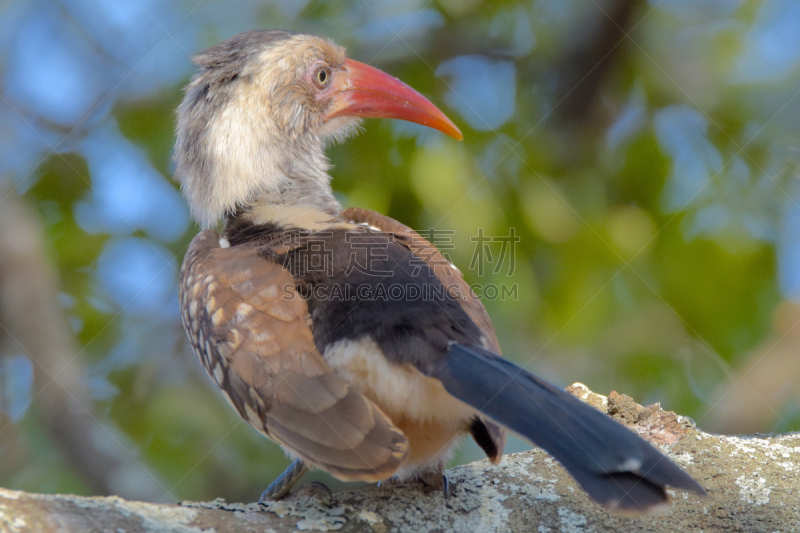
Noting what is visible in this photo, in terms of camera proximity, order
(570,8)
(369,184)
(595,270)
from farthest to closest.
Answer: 1. (570,8)
2. (595,270)
3. (369,184)

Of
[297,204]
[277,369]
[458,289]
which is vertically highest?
[297,204]

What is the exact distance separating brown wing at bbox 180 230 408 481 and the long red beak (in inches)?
47.9

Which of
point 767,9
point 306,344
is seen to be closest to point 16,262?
point 306,344

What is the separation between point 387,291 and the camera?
2158mm

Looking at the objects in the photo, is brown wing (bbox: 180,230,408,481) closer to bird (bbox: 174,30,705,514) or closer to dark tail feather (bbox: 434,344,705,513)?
bird (bbox: 174,30,705,514)

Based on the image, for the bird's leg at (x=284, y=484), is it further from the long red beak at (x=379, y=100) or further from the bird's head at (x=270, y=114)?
the long red beak at (x=379, y=100)

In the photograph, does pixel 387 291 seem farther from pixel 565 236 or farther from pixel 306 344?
pixel 565 236

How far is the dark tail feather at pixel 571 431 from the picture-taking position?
159 centimetres

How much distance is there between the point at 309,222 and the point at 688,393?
268 cm

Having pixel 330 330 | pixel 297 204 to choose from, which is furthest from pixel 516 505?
pixel 297 204

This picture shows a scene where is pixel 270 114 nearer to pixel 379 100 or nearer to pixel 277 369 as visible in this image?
pixel 379 100

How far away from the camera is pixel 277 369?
1.97 metres

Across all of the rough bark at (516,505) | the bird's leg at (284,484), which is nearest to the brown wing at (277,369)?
the rough bark at (516,505)

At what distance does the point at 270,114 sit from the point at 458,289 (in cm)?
123
